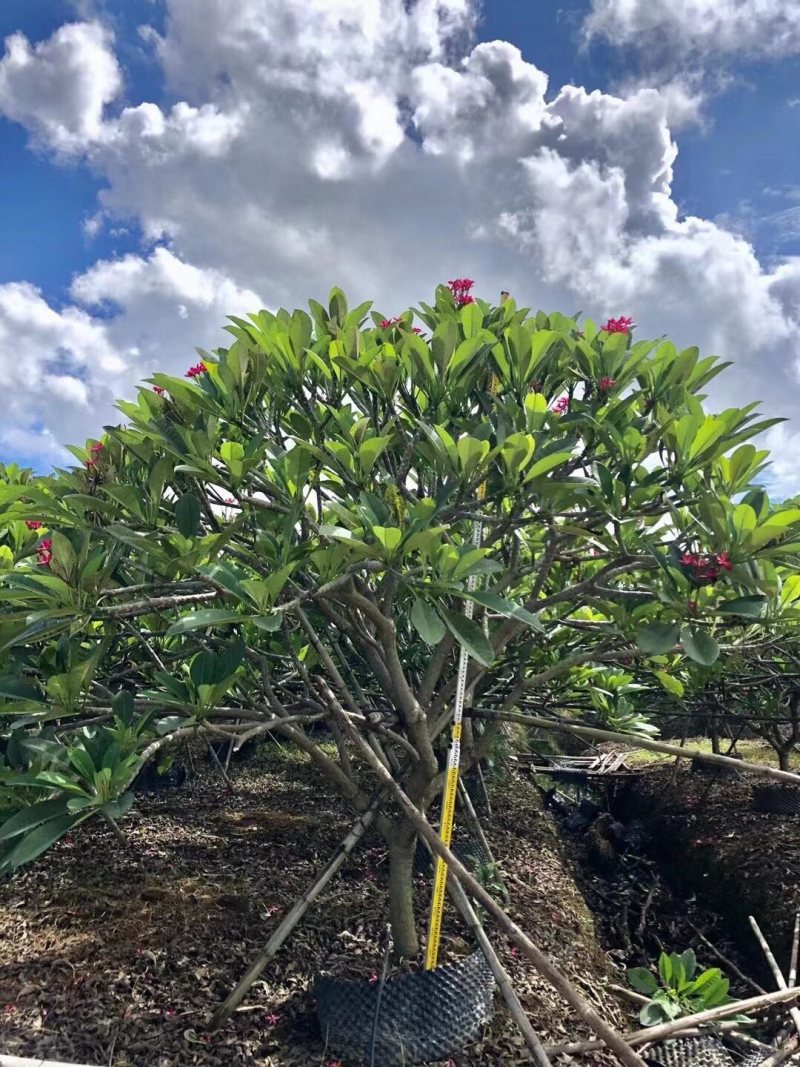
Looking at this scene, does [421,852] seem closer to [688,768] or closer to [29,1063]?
[29,1063]

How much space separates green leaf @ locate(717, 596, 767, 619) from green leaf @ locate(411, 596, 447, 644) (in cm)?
62

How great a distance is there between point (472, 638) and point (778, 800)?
4.40m

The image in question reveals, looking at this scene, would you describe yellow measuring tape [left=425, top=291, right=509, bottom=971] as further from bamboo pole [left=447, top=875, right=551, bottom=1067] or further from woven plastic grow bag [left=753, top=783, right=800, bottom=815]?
woven plastic grow bag [left=753, top=783, right=800, bottom=815]

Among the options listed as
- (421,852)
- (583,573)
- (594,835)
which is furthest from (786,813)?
(583,573)

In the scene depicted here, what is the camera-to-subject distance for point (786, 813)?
4773mm

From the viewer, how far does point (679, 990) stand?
6.67 feet

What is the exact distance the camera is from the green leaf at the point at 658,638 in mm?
1541

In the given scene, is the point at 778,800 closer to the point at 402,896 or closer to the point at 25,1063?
the point at 402,896

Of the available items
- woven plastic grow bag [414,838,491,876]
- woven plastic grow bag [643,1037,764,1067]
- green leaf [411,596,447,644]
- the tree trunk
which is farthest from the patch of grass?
green leaf [411,596,447,644]

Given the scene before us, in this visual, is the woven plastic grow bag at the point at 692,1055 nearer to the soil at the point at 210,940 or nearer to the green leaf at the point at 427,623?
the soil at the point at 210,940

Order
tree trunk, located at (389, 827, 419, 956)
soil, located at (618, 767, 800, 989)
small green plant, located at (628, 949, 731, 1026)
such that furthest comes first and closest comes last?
soil, located at (618, 767, 800, 989), tree trunk, located at (389, 827, 419, 956), small green plant, located at (628, 949, 731, 1026)

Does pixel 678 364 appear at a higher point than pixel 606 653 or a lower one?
higher

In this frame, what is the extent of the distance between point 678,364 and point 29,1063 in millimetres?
2502

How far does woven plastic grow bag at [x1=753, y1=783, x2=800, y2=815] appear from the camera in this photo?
190 inches
